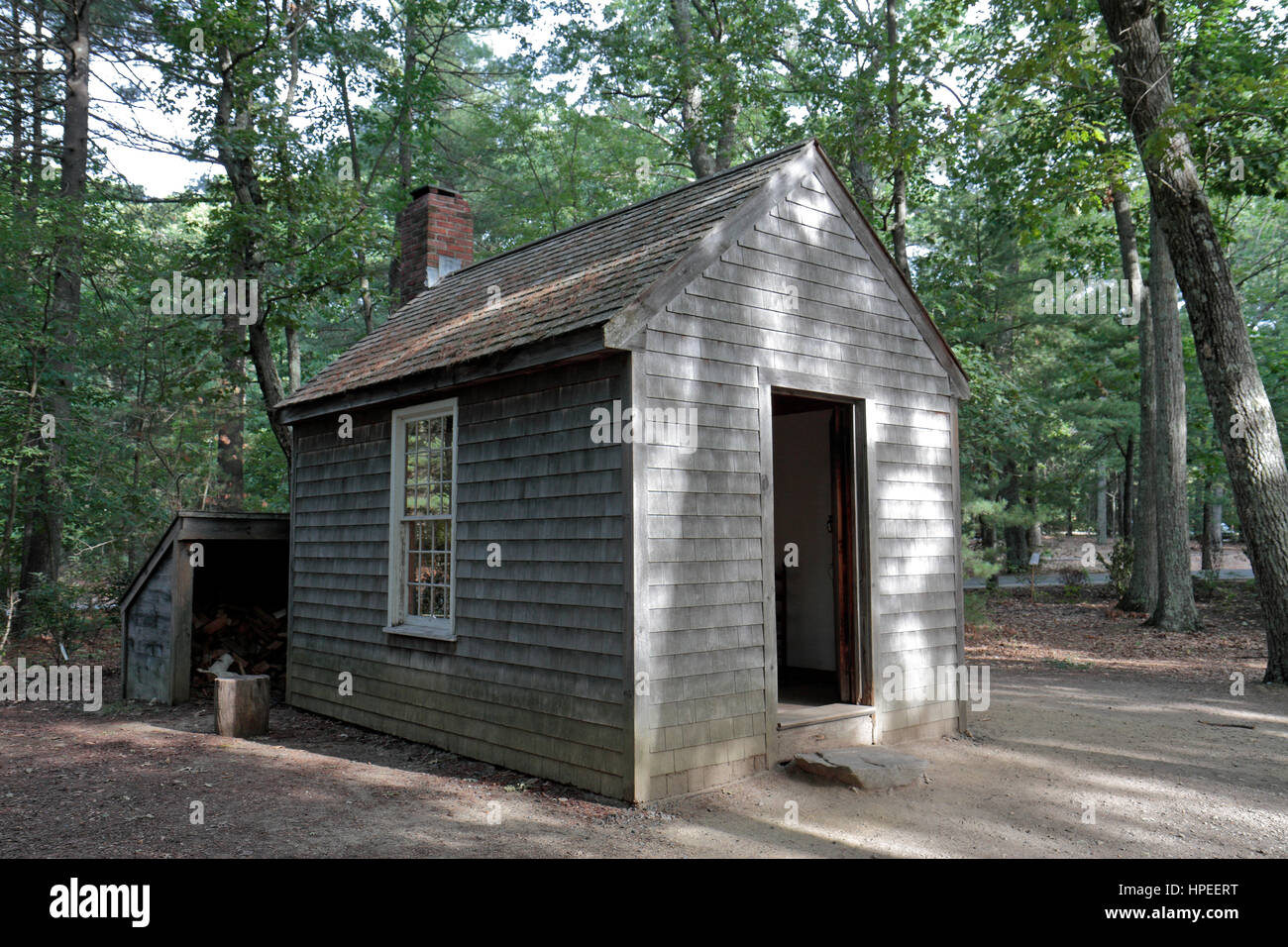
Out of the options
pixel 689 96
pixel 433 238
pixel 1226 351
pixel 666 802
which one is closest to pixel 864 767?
pixel 666 802

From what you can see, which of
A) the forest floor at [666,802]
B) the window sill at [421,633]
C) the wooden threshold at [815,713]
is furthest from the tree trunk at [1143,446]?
the window sill at [421,633]

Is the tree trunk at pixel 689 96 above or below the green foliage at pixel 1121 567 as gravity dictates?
above

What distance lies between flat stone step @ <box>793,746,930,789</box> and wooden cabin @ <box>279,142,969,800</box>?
0.36 m

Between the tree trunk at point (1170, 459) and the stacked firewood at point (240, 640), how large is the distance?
45.1 feet

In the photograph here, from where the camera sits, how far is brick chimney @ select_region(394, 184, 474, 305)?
1141 centimetres

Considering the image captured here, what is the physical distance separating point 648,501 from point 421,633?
304 cm

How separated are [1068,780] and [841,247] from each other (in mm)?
4518

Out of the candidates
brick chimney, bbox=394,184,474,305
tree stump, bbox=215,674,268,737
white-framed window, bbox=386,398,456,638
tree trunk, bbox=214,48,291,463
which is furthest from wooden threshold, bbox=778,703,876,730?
tree trunk, bbox=214,48,291,463

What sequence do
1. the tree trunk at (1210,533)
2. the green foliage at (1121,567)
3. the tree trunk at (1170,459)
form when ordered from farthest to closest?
1. the tree trunk at (1210,533)
2. the green foliage at (1121,567)
3. the tree trunk at (1170,459)

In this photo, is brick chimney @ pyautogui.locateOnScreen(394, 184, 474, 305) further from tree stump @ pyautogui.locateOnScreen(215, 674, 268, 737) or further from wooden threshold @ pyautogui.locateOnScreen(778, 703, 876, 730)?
wooden threshold @ pyautogui.locateOnScreen(778, 703, 876, 730)

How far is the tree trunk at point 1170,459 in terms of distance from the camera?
13.9m

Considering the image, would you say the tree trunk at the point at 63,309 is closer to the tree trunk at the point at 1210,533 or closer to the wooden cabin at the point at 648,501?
the wooden cabin at the point at 648,501

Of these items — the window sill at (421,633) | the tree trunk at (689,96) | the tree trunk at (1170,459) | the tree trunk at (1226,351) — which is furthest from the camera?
the tree trunk at (689,96)

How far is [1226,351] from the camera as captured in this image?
31.8ft
